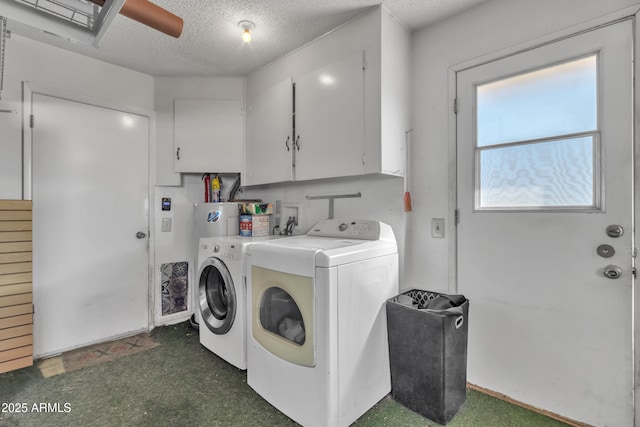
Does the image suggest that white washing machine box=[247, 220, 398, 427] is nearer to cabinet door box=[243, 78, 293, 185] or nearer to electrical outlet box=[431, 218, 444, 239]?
electrical outlet box=[431, 218, 444, 239]

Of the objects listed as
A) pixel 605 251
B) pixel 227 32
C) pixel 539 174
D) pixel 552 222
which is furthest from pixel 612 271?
pixel 227 32

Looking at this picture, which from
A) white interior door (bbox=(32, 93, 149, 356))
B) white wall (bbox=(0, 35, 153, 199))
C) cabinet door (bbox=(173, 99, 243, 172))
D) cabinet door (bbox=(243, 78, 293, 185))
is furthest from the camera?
cabinet door (bbox=(173, 99, 243, 172))

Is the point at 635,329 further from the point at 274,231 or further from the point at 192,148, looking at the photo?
the point at 192,148

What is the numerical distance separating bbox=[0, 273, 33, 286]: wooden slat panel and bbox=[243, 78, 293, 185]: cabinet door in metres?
1.68

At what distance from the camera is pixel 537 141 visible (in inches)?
63.9

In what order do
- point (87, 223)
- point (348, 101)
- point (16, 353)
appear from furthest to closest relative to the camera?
point (87, 223) → point (16, 353) → point (348, 101)

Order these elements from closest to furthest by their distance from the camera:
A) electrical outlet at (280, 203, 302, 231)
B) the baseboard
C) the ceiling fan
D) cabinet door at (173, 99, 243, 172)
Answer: the ceiling fan
the baseboard
electrical outlet at (280, 203, 302, 231)
cabinet door at (173, 99, 243, 172)

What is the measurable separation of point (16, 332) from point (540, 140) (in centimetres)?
348

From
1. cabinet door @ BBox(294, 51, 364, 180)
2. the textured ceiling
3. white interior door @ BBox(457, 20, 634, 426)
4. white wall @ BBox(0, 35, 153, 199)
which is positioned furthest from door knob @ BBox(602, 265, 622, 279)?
white wall @ BBox(0, 35, 153, 199)

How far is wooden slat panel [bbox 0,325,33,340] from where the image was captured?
2.00 meters

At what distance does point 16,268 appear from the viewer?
6.79ft

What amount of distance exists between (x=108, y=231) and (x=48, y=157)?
68cm

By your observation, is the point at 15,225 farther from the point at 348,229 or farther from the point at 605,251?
the point at 605,251

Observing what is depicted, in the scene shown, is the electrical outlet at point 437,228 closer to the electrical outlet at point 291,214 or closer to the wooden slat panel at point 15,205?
the electrical outlet at point 291,214
